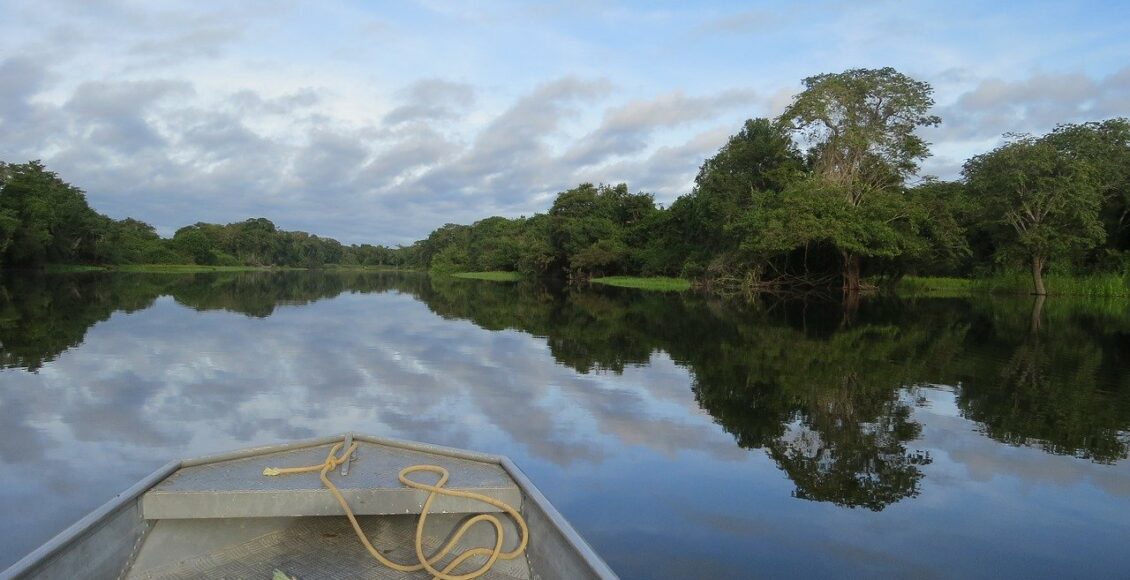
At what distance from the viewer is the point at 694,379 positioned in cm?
995

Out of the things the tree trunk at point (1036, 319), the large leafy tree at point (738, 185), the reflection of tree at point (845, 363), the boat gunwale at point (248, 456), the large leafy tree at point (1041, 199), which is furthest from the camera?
the large leafy tree at point (738, 185)

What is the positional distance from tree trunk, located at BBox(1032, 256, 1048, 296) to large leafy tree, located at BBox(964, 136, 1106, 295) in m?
0.07

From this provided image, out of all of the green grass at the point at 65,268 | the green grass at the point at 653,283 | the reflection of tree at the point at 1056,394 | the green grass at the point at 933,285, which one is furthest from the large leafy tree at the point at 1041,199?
the green grass at the point at 65,268

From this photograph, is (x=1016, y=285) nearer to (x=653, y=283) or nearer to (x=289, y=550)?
(x=653, y=283)

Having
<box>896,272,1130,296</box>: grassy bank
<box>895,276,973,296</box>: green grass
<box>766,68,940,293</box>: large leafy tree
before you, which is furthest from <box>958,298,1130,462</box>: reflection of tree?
<box>895,276,973,296</box>: green grass

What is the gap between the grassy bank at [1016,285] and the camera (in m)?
31.4

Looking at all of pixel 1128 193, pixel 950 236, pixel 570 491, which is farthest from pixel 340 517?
pixel 1128 193

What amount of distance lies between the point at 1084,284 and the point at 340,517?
38.8 metres

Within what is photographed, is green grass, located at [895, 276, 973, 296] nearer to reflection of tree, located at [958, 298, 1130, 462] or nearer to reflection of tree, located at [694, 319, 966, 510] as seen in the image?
reflection of tree, located at [958, 298, 1130, 462]

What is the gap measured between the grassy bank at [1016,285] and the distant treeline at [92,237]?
178 ft

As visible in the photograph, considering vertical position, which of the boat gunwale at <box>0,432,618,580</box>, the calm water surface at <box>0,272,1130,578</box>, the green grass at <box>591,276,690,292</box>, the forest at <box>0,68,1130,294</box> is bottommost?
the calm water surface at <box>0,272,1130,578</box>

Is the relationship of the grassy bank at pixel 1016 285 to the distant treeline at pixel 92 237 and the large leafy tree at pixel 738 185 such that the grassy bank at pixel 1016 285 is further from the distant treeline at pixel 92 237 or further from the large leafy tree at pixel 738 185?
the distant treeline at pixel 92 237

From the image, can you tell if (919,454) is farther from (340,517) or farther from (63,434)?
(63,434)

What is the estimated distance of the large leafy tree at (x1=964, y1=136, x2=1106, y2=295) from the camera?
28.6m
